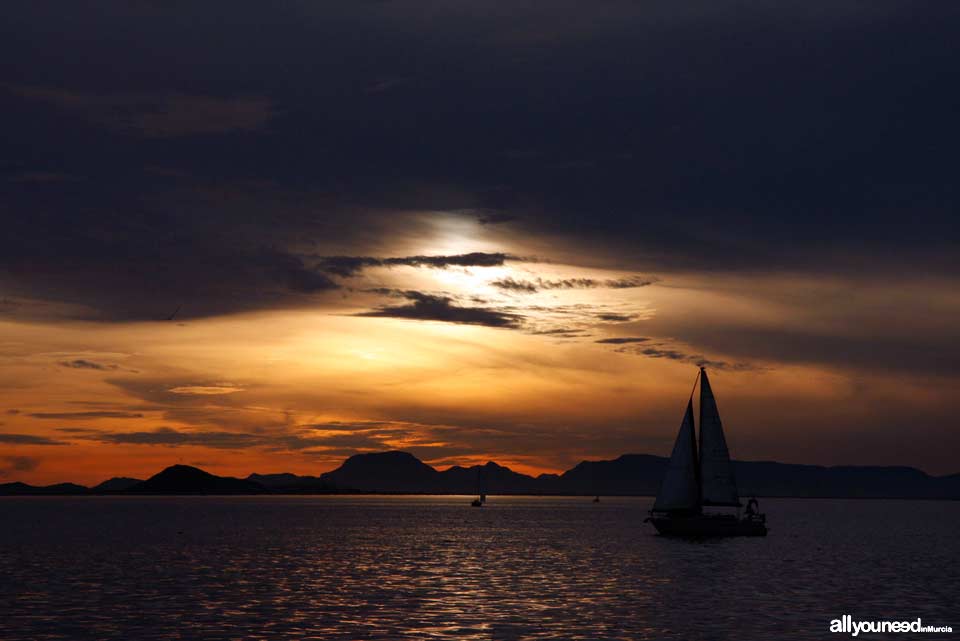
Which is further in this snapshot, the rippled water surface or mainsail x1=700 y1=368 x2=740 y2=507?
mainsail x1=700 y1=368 x2=740 y2=507

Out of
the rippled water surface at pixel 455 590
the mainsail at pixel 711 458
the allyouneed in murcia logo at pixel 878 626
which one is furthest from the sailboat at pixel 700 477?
the allyouneed in murcia logo at pixel 878 626

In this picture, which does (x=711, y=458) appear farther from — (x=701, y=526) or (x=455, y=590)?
(x=455, y=590)

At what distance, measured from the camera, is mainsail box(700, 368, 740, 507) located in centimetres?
11850

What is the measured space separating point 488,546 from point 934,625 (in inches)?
2772

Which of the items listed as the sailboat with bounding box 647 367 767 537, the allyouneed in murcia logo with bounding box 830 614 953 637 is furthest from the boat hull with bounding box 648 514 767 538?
the allyouneed in murcia logo with bounding box 830 614 953 637

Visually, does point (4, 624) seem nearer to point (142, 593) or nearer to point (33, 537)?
point (142, 593)

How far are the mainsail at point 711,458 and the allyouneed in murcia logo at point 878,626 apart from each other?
206ft

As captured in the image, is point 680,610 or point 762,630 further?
point 680,610

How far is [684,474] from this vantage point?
11806 centimetres

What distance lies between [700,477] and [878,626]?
65109 millimetres

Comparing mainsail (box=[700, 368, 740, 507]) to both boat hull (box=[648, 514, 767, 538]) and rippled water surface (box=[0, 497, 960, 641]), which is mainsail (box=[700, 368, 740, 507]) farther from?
rippled water surface (box=[0, 497, 960, 641])

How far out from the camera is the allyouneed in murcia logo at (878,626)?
5162cm

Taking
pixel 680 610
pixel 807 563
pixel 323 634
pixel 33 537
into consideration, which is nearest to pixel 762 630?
pixel 680 610

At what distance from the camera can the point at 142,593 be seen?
6481 centimetres
